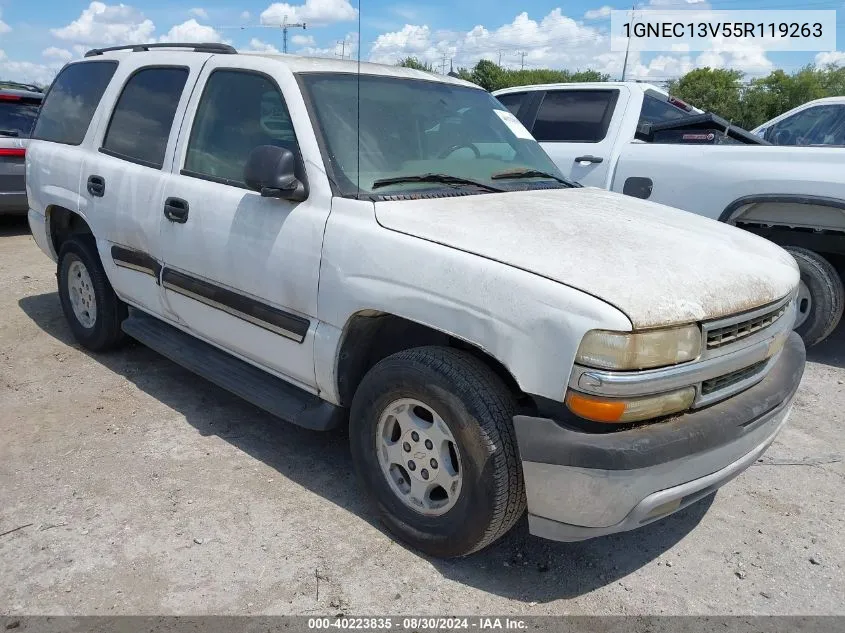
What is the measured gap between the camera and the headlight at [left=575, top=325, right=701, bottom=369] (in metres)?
2.24

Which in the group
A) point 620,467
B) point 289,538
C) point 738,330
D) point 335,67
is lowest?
point 289,538

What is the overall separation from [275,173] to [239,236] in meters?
0.48

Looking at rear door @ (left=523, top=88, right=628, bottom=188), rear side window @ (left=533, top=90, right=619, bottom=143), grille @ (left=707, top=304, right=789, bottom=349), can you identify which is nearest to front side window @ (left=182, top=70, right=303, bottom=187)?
grille @ (left=707, top=304, right=789, bottom=349)

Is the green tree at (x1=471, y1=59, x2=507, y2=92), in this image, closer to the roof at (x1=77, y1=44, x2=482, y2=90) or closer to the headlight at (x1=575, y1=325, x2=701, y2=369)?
the roof at (x1=77, y1=44, x2=482, y2=90)

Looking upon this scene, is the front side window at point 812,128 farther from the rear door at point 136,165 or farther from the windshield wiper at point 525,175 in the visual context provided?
the rear door at point 136,165

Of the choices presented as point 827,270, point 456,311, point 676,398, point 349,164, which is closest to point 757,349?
point 676,398

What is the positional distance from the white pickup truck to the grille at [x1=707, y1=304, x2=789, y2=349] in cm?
244

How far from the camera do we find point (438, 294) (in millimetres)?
2588

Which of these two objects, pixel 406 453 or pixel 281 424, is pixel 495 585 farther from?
pixel 281 424

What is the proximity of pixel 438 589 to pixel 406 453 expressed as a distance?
1.73 ft

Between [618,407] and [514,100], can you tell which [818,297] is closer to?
[514,100]

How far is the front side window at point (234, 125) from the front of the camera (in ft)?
11.0

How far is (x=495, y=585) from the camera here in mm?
2746

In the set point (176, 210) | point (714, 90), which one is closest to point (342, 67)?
point (176, 210)
